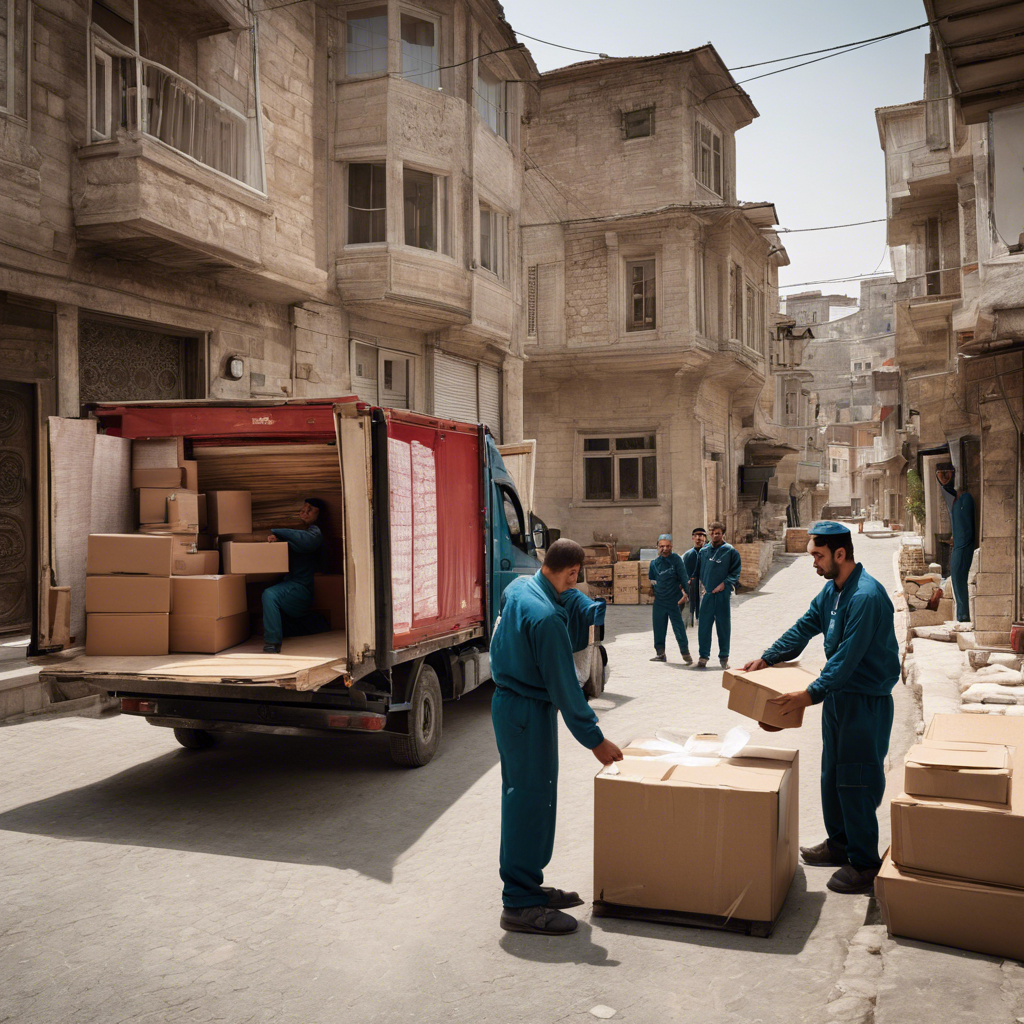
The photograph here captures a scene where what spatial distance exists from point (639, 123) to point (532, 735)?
77.9 feet

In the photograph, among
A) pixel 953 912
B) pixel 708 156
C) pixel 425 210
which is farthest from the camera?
pixel 708 156

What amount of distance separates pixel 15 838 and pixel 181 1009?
104 inches

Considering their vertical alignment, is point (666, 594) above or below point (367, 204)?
below

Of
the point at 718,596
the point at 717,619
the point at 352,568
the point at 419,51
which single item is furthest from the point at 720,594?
the point at 419,51

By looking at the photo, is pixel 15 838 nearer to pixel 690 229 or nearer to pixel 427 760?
pixel 427 760

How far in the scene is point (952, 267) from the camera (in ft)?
64.7

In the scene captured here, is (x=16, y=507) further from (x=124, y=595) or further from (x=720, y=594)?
(x=720, y=594)

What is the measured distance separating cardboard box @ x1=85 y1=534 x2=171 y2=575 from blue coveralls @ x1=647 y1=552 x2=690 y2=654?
7.17 meters

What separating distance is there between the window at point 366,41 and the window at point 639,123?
10736 millimetres

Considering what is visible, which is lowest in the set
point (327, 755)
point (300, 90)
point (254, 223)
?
point (327, 755)

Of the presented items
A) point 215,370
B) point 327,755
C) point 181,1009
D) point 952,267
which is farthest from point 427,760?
point 952,267

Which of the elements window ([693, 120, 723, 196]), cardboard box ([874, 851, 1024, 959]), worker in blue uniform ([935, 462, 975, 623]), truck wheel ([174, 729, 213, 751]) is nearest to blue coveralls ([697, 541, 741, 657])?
worker in blue uniform ([935, 462, 975, 623])

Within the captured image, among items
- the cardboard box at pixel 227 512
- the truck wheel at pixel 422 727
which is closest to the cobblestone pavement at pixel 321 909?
the truck wheel at pixel 422 727

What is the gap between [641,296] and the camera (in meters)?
24.9
